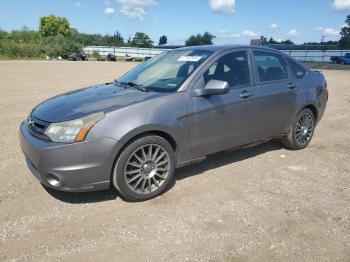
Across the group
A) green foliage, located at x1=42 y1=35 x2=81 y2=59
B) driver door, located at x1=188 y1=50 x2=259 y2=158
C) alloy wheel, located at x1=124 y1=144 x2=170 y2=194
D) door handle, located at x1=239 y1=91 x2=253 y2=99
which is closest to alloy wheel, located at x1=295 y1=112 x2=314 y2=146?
driver door, located at x1=188 y1=50 x2=259 y2=158

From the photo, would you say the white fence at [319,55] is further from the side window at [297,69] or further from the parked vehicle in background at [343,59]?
the side window at [297,69]

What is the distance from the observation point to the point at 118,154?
373 centimetres

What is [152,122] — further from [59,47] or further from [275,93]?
[59,47]

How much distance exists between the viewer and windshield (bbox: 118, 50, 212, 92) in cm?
436

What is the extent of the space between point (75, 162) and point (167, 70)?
189 centimetres

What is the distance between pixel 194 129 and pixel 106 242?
169 cm

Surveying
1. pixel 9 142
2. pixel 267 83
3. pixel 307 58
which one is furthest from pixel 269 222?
pixel 307 58

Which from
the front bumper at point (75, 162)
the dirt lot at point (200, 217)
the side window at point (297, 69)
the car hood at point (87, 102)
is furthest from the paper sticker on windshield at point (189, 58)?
the side window at point (297, 69)

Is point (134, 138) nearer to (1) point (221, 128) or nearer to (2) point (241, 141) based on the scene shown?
(1) point (221, 128)

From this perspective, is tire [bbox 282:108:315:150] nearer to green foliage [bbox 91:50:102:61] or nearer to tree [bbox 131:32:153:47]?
green foliage [bbox 91:50:102:61]

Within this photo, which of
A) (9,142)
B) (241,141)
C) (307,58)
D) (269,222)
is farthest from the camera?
(307,58)

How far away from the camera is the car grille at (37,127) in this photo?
12.1ft

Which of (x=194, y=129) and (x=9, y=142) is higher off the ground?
(x=194, y=129)

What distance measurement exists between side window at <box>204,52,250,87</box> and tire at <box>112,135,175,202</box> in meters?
1.06
